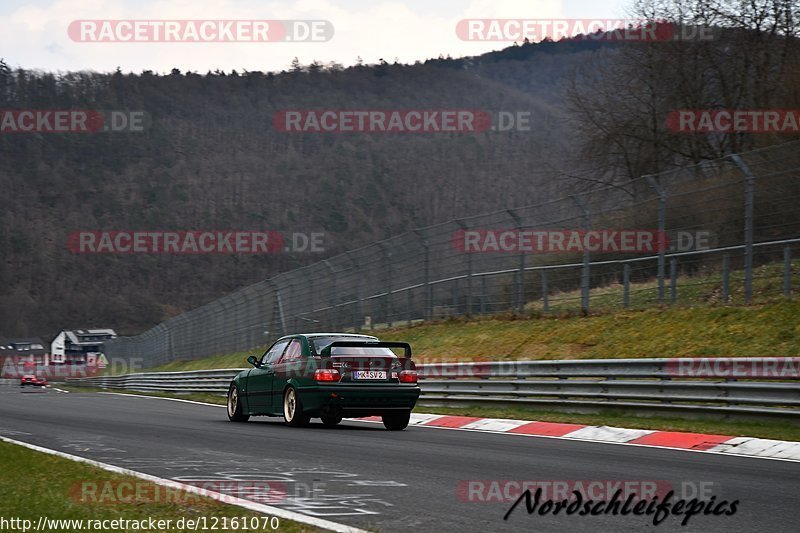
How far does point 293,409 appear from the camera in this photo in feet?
48.7

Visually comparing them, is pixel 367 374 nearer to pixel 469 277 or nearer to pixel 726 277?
pixel 726 277

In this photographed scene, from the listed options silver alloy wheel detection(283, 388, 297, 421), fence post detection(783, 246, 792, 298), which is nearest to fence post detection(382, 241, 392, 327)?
fence post detection(783, 246, 792, 298)

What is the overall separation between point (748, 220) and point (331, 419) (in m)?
7.92

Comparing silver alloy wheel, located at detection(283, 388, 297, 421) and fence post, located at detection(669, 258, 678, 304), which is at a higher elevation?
fence post, located at detection(669, 258, 678, 304)

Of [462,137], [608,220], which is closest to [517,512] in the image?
[608,220]

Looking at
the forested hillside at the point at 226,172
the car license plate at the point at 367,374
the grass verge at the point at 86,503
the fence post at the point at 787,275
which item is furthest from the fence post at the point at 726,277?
the forested hillside at the point at 226,172

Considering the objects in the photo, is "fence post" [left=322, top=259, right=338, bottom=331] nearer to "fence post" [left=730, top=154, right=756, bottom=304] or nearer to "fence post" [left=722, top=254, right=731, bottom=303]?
"fence post" [left=722, top=254, right=731, bottom=303]

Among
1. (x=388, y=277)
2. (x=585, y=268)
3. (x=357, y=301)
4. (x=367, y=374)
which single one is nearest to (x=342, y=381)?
(x=367, y=374)

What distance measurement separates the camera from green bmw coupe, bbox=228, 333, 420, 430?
14211 mm

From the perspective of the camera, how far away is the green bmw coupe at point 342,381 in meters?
14.2

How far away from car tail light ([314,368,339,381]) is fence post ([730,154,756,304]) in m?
7.93

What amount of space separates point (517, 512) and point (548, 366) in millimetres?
10890

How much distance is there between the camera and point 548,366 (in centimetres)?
1753

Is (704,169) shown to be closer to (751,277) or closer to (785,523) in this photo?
(751,277)
